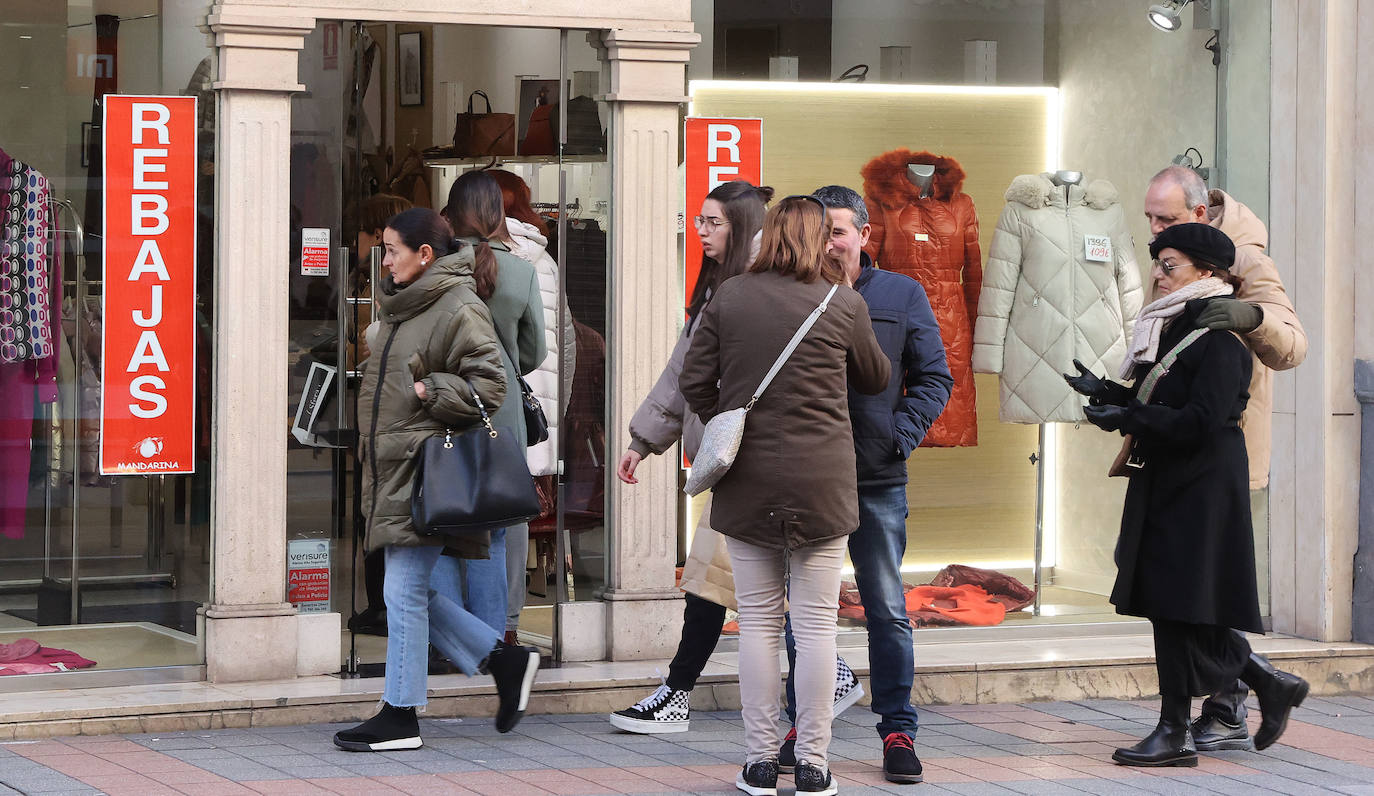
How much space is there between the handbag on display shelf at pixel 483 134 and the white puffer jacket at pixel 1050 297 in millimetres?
2552

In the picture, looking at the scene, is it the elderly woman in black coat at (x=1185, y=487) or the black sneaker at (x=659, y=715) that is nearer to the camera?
the elderly woman in black coat at (x=1185, y=487)

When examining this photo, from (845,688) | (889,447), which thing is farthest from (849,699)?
(889,447)

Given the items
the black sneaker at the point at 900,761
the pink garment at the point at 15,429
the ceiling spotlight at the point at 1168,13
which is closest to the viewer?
the black sneaker at the point at 900,761

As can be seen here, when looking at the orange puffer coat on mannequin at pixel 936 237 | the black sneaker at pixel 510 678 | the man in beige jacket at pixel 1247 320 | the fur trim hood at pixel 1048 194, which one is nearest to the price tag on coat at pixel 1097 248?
the fur trim hood at pixel 1048 194

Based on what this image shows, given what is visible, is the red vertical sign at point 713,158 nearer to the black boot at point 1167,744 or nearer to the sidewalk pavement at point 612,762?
the sidewalk pavement at point 612,762

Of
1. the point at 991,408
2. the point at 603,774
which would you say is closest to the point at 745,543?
the point at 603,774

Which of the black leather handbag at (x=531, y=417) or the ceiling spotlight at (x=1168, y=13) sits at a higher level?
the ceiling spotlight at (x=1168, y=13)

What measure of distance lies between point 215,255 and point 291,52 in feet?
2.81

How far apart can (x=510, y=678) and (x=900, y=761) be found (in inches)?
55.7

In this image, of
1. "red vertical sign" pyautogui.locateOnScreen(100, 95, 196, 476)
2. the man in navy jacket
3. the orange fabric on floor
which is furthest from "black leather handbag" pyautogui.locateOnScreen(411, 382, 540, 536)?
the orange fabric on floor

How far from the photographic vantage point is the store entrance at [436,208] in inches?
A: 286

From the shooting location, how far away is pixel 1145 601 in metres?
6.36

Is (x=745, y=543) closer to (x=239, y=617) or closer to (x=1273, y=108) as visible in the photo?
(x=239, y=617)

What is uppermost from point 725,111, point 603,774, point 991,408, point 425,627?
point 725,111
